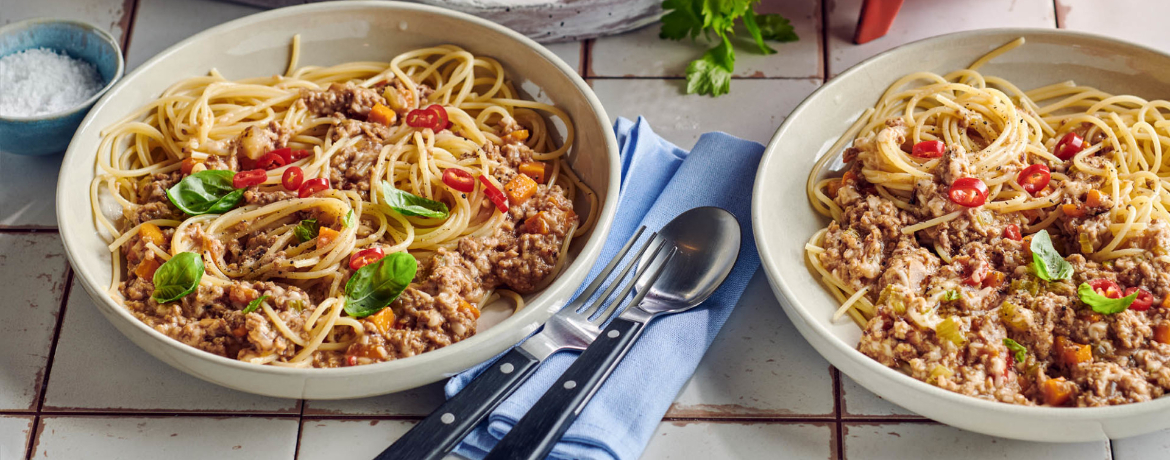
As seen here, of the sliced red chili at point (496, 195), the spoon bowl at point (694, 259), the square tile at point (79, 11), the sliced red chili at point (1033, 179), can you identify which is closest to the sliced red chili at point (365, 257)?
the sliced red chili at point (496, 195)

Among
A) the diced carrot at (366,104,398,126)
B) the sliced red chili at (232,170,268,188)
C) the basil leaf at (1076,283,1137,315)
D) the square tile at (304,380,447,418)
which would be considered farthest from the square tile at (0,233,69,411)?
the basil leaf at (1076,283,1137,315)

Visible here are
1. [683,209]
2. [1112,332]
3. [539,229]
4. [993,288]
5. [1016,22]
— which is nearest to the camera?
[1112,332]

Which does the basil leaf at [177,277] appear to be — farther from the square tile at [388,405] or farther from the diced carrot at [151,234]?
the square tile at [388,405]

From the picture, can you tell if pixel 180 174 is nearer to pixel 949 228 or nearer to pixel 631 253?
pixel 631 253

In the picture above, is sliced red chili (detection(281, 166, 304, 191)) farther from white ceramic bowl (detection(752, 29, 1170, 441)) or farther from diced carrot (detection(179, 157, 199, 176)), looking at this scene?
white ceramic bowl (detection(752, 29, 1170, 441))

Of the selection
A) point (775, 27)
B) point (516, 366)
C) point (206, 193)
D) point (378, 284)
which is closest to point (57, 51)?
point (206, 193)

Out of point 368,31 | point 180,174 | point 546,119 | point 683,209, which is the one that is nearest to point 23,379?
point 180,174
